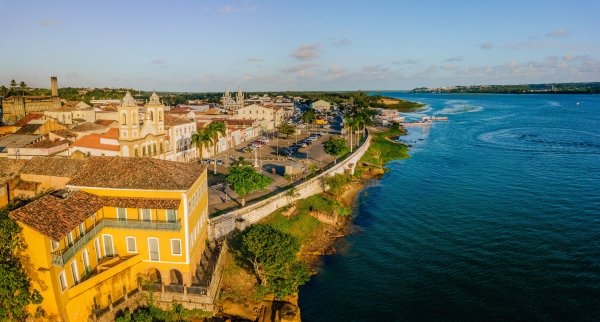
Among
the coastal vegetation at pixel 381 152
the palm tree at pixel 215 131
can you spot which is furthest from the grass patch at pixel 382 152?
the palm tree at pixel 215 131

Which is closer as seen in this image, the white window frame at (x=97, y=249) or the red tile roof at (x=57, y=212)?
the red tile roof at (x=57, y=212)

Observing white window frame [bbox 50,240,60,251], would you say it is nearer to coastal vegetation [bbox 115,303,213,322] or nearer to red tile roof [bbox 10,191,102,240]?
red tile roof [bbox 10,191,102,240]

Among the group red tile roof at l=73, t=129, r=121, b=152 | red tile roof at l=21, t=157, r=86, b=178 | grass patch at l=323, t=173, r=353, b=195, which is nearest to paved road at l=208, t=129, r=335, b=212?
grass patch at l=323, t=173, r=353, b=195

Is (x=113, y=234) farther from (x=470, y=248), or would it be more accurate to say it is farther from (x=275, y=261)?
(x=470, y=248)

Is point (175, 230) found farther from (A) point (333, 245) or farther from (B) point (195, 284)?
(A) point (333, 245)

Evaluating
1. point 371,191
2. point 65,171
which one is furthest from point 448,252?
point 65,171

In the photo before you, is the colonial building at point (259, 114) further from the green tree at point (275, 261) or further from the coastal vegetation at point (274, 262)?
the green tree at point (275, 261)
